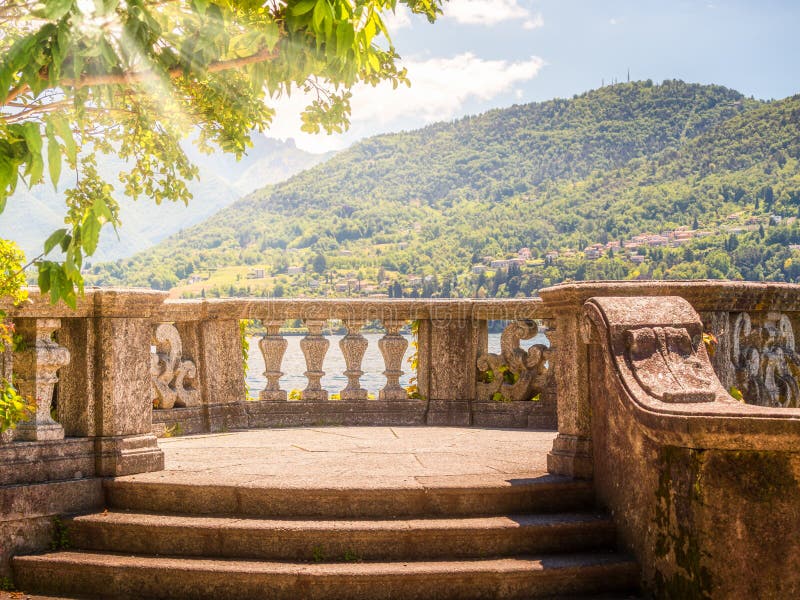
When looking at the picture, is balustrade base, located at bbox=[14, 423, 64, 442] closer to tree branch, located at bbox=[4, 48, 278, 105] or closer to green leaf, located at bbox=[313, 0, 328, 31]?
tree branch, located at bbox=[4, 48, 278, 105]

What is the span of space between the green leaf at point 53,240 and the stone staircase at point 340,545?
2431 mm

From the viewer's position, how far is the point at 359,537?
501 cm

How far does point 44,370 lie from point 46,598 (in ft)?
4.55

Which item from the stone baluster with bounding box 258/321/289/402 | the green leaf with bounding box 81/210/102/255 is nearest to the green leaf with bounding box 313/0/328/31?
the green leaf with bounding box 81/210/102/255

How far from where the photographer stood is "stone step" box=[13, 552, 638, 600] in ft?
15.6

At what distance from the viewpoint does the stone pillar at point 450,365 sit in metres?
8.71

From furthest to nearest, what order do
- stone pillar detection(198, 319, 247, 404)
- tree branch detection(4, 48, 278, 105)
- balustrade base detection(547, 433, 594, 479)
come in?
1. stone pillar detection(198, 319, 247, 404)
2. balustrade base detection(547, 433, 594, 479)
3. tree branch detection(4, 48, 278, 105)

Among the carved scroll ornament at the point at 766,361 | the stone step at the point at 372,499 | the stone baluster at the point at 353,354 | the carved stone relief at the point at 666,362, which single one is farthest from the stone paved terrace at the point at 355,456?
the carved scroll ornament at the point at 766,361

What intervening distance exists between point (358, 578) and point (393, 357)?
167 inches

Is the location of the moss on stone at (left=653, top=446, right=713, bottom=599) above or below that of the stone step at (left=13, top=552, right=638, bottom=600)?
above

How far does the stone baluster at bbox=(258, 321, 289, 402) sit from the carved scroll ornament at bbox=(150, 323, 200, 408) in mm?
832

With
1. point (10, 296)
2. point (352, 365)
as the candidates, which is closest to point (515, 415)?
point (352, 365)

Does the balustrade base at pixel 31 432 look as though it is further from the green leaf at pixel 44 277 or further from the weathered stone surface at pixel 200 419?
the green leaf at pixel 44 277

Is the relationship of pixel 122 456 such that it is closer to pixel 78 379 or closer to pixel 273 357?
pixel 78 379
